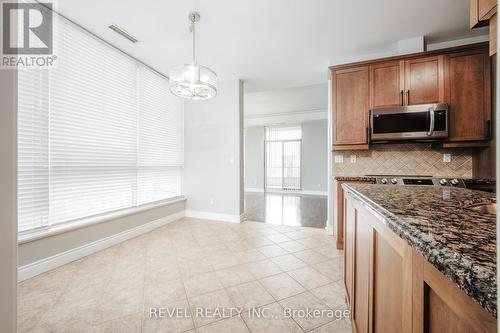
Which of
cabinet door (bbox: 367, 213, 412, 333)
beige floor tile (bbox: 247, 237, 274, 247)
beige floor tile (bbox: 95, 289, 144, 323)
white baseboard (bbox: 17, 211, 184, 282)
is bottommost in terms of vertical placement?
beige floor tile (bbox: 95, 289, 144, 323)

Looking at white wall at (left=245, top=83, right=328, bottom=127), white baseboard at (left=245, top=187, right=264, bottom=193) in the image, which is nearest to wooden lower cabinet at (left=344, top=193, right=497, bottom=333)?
white wall at (left=245, top=83, right=328, bottom=127)

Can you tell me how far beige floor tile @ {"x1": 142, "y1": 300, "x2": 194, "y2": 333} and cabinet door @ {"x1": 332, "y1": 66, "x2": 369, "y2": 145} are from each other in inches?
109

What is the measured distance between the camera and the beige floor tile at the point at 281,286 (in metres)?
1.83

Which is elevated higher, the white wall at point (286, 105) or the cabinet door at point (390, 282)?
the white wall at point (286, 105)

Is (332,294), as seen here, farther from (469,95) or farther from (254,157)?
(254,157)

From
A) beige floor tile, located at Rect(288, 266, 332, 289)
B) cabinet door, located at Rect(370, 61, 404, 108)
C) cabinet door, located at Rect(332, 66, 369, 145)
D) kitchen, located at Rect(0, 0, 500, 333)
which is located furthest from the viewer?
cabinet door, located at Rect(332, 66, 369, 145)

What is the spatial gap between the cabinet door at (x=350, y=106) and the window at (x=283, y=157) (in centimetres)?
504

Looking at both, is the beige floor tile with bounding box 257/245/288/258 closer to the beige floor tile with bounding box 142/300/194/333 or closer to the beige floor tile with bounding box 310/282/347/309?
the beige floor tile with bounding box 310/282/347/309

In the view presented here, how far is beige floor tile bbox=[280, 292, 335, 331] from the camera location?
1.50 metres

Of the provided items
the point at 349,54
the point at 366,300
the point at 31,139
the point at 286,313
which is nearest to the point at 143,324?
the point at 286,313

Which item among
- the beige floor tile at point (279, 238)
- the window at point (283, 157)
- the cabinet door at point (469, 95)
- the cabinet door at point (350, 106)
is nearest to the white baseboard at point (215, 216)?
the beige floor tile at point (279, 238)

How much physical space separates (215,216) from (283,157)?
16.3 ft

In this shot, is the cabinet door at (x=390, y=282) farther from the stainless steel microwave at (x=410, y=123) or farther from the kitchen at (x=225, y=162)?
the stainless steel microwave at (x=410, y=123)

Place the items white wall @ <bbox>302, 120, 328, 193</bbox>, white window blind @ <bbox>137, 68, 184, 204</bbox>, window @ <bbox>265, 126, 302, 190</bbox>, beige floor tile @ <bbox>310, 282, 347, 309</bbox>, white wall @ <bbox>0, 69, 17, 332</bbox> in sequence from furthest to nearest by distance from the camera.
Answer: window @ <bbox>265, 126, 302, 190</bbox> < white wall @ <bbox>302, 120, 328, 193</bbox> < white window blind @ <bbox>137, 68, 184, 204</bbox> < beige floor tile @ <bbox>310, 282, 347, 309</bbox> < white wall @ <bbox>0, 69, 17, 332</bbox>
